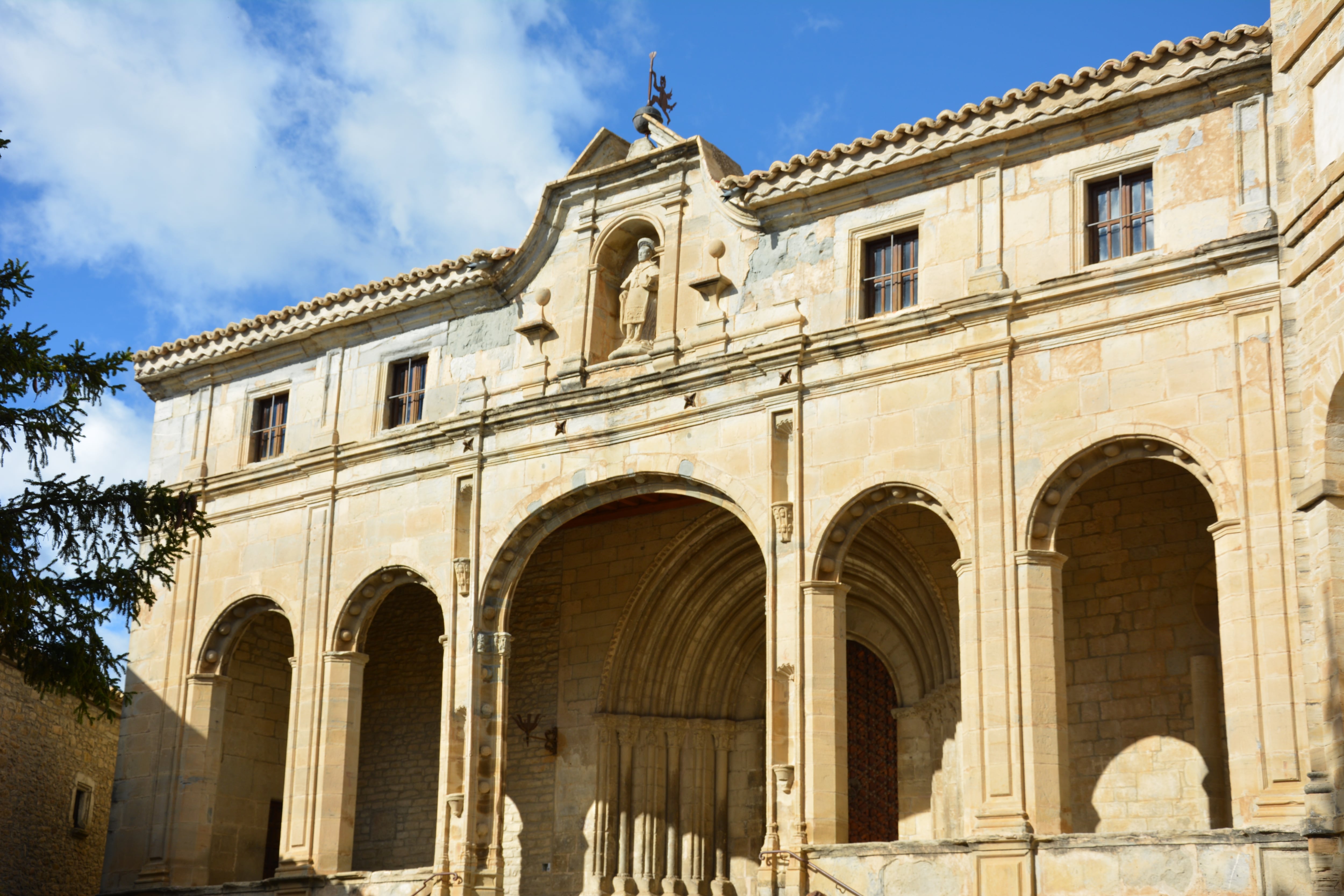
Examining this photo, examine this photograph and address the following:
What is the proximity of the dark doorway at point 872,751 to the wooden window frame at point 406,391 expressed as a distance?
625 centimetres

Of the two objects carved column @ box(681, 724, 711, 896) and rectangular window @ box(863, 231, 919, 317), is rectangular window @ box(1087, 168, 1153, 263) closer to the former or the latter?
rectangular window @ box(863, 231, 919, 317)

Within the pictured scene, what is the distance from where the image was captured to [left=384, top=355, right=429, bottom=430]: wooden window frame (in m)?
21.8

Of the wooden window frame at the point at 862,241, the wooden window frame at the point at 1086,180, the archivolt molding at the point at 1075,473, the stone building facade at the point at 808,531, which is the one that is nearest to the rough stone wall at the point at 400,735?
the stone building facade at the point at 808,531

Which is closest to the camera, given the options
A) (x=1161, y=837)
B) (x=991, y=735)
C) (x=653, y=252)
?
(x=1161, y=837)

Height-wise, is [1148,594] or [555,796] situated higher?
[1148,594]

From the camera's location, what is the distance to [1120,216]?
666 inches

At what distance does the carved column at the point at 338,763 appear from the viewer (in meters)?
20.3

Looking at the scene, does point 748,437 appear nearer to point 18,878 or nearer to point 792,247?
point 792,247

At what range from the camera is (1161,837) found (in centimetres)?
1462

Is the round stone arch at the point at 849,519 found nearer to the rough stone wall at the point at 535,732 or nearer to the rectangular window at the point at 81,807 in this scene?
the rough stone wall at the point at 535,732

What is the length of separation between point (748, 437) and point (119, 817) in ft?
33.3

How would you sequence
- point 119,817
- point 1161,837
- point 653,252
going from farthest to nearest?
1. point 119,817
2. point 653,252
3. point 1161,837

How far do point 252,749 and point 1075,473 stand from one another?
488 inches

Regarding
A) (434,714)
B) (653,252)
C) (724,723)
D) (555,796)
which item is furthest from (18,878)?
(653,252)
